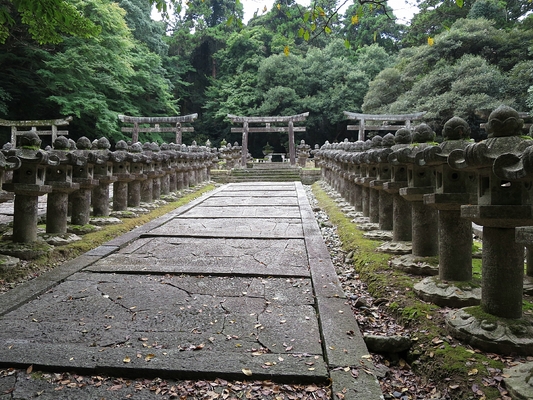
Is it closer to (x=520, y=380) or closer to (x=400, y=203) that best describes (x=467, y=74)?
(x=400, y=203)

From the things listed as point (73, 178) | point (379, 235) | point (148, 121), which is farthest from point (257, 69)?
point (379, 235)

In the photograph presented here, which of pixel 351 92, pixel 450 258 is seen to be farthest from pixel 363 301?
pixel 351 92

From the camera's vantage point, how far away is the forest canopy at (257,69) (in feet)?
65.1

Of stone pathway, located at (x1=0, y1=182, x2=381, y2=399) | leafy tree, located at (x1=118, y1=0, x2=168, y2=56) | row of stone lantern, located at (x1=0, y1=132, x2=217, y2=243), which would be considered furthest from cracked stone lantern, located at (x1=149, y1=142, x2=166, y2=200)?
leafy tree, located at (x1=118, y1=0, x2=168, y2=56)

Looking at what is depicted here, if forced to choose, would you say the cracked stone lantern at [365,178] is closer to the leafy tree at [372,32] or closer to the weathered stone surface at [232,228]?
the weathered stone surface at [232,228]

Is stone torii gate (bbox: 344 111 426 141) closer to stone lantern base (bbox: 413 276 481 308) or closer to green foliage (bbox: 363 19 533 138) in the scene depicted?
green foliage (bbox: 363 19 533 138)

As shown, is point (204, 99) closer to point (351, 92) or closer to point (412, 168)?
point (351, 92)

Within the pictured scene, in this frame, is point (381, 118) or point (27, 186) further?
point (381, 118)

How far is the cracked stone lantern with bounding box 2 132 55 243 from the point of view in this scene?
4.96 metres

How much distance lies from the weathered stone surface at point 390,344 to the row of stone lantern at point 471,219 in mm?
335

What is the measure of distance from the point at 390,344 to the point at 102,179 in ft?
19.3

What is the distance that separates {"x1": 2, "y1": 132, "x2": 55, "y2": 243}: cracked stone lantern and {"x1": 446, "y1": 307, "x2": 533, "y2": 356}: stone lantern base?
4870 millimetres

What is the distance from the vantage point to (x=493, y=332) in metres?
2.62

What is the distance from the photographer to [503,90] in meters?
19.1
